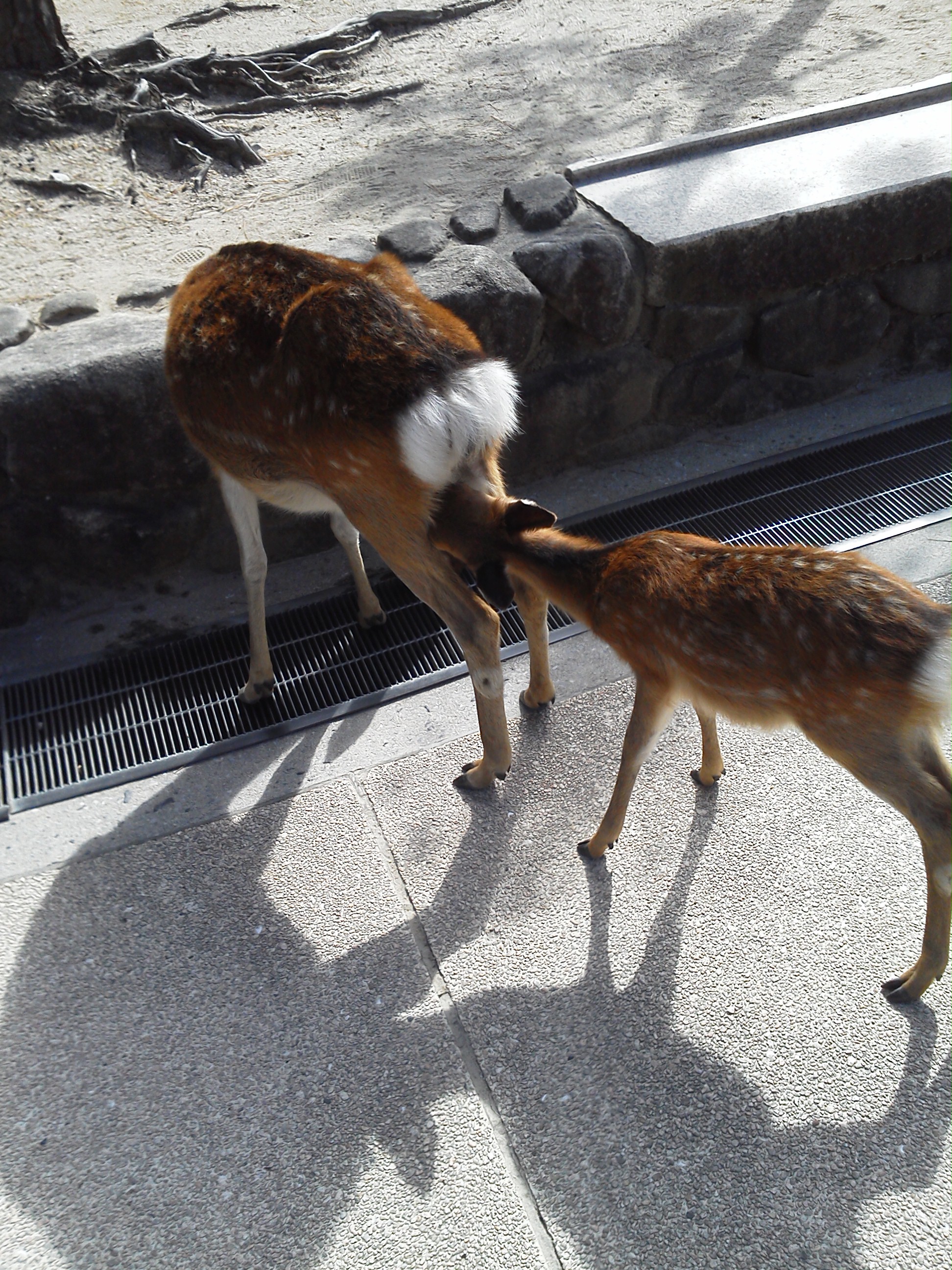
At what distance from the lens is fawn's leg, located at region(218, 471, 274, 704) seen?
350 cm

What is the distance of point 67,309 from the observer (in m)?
4.03

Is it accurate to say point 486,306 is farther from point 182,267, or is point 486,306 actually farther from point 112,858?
point 112,858

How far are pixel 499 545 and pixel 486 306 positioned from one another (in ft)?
5.30

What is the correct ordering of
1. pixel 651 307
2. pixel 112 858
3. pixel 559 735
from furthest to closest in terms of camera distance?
pixel 651 307 < pixel 559 735 < pixel 112 858

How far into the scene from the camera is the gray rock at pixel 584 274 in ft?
13.2

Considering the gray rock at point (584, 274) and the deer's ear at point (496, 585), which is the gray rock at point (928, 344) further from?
the deer's ear at point (496, 585)

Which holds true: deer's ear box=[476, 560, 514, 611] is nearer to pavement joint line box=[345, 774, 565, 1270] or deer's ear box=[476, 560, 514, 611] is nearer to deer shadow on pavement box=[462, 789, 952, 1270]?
pavement joint line box=[345, 774, 565, 1270]

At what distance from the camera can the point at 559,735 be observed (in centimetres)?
330

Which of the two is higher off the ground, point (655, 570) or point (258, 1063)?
point (655, 570)

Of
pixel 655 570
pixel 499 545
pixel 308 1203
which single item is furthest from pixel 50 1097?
pixel 655 570

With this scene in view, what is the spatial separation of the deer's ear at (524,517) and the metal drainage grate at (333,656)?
103 centimetres

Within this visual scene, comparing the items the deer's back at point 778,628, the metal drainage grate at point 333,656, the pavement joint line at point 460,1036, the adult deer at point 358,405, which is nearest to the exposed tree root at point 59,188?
the adult deer at point 358,405

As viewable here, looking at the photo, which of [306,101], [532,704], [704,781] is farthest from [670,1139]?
[306,101]

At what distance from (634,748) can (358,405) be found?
119 cm
